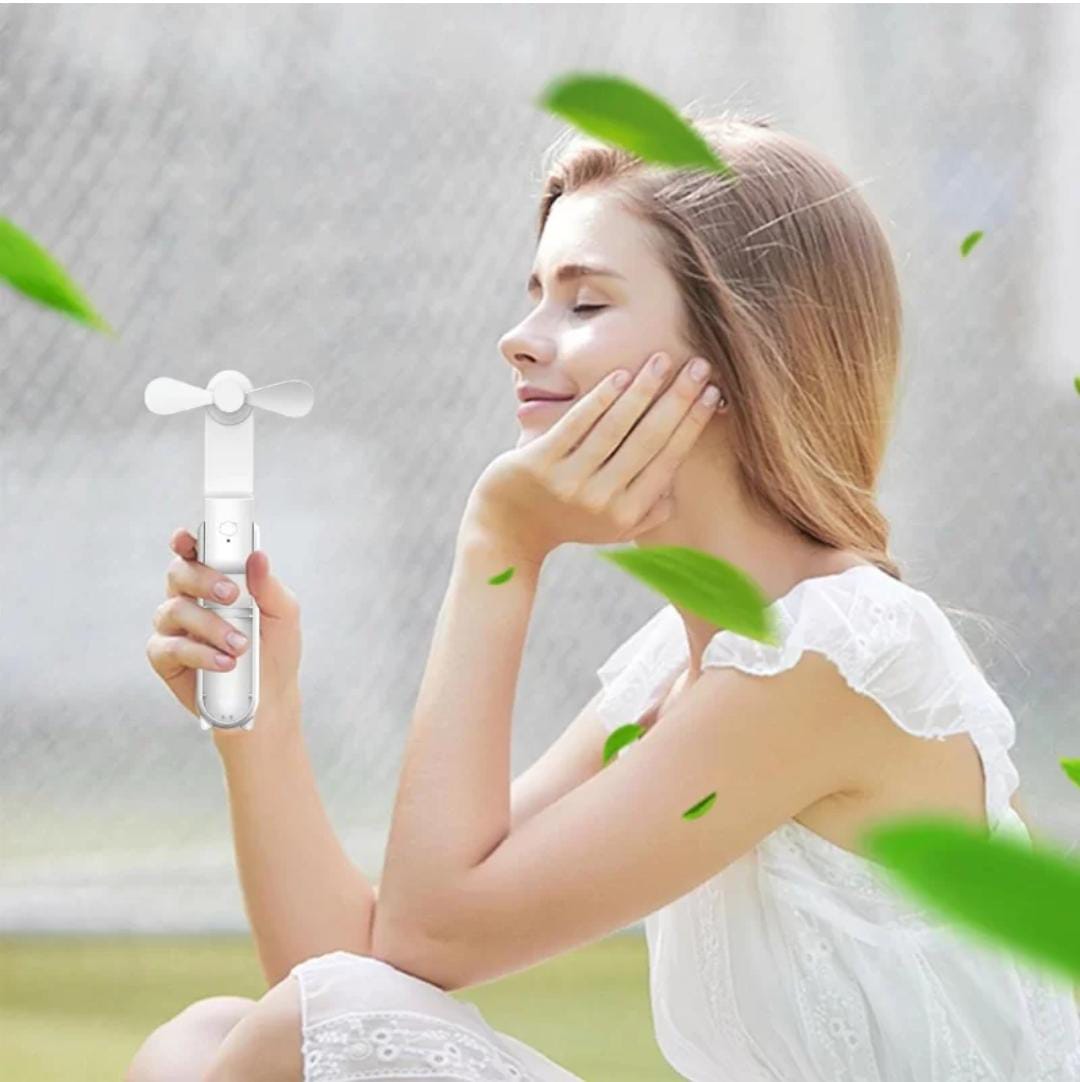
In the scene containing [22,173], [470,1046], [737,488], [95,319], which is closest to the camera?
[95,319]

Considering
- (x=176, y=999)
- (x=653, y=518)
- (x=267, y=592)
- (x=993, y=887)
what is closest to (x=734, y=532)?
(x=653, y=518)

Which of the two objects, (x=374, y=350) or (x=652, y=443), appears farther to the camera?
(x=374, y=350)

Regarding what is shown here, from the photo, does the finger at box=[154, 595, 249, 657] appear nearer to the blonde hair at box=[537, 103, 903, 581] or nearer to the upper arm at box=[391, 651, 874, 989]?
the upper arm at box=[391, 651, 874, 989]

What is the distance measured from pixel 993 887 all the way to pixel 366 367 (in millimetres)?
2169

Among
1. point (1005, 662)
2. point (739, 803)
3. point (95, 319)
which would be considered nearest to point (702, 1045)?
point (739, 803)

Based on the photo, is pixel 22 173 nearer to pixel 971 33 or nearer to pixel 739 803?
pixel 971 33

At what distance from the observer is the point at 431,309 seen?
2.25m

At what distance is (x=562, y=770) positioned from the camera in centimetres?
125

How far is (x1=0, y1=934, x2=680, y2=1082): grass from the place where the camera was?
2016 millimetres

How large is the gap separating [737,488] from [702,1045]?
1.15 feet

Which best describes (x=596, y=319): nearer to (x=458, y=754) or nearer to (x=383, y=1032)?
(x=458, y=754)

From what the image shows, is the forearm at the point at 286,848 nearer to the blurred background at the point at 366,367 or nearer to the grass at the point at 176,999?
the grass at the point at 176,999

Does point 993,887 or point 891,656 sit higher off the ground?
point 993,887

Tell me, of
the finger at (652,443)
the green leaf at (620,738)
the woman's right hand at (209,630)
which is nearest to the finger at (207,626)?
the woman's right hand at (209,630)
